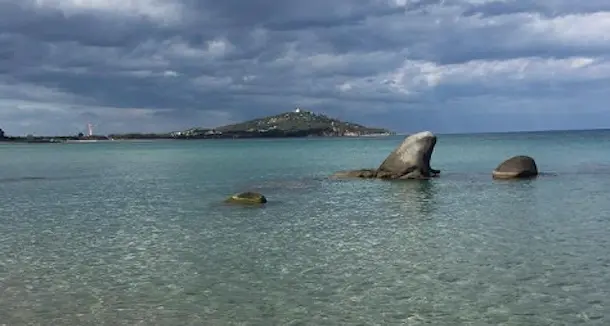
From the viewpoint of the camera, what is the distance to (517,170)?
4800cm

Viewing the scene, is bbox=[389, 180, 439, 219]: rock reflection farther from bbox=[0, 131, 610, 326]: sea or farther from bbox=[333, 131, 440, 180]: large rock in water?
bbox=[333, 131, 440, 180]: large rock in water

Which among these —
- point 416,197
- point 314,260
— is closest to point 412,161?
point 416,197

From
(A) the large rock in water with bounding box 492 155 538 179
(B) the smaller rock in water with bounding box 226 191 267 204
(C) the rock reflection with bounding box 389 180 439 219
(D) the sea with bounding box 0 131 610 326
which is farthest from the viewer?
(A) the large rock in water with bounding box 492 155 538 179

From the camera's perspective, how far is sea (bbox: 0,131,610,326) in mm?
14359

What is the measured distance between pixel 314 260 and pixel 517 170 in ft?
105

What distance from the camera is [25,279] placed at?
17.9 m

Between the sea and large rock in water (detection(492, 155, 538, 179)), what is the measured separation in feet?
32.0

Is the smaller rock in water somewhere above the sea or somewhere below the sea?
above

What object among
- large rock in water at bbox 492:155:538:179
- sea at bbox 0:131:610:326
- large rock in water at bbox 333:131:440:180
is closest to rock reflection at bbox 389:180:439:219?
sea at bbox 0:131:610:326

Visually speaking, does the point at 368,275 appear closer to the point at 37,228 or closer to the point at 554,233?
the point at 554,233

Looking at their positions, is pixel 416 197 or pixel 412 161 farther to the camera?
pixel 412 161

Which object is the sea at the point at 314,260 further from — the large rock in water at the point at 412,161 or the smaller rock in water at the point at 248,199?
the large rock in water at the point at 412,161

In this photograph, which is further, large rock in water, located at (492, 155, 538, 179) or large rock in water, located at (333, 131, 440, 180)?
large rock in water, located at (333, 131, 440, 180)

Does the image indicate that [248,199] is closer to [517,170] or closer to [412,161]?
[412,161]
